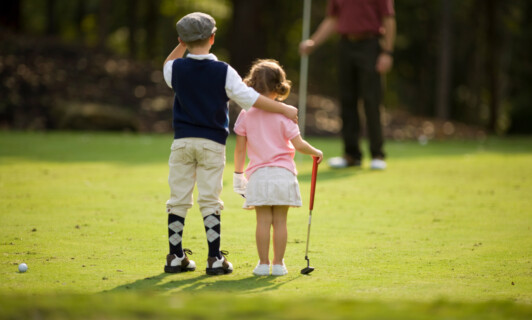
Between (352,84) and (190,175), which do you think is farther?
(352,84)

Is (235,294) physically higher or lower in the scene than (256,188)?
lower

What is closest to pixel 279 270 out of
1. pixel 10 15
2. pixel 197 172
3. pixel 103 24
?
pixel 197 172

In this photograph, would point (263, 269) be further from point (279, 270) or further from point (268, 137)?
point (268, 137)

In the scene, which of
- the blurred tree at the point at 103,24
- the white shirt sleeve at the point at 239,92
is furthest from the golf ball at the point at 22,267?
the blurred tree at the point at 103,24

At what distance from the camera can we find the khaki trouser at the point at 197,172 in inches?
196

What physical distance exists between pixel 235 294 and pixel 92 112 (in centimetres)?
1530

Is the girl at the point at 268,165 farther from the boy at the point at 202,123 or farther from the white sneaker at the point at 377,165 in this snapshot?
the white sneaker at the point at 377,165

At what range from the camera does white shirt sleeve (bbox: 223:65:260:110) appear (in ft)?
15.9

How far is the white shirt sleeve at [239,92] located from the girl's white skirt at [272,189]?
0.44 metres

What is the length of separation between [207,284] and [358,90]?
23.7 feet

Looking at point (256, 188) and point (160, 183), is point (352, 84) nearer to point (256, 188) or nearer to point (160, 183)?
point (160, 183)

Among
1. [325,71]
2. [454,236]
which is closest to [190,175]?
[454,236]

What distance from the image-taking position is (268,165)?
16.4ft

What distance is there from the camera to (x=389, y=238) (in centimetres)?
621
